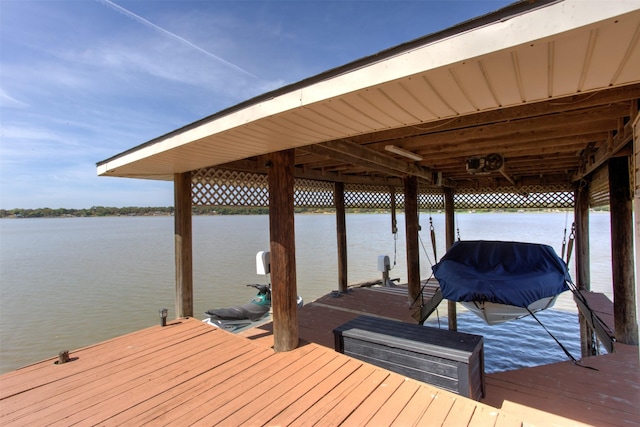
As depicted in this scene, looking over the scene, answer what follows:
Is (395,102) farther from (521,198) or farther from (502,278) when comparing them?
(521,198)

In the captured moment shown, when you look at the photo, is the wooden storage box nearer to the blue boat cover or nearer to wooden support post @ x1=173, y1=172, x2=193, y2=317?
the blue boat cover

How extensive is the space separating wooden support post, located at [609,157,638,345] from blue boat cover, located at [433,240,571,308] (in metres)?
0.49

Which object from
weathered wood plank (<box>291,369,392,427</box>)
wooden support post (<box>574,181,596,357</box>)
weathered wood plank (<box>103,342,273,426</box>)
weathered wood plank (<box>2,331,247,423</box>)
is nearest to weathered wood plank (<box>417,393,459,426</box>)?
weathered wood plank (<box>291,369,392,427</box>)

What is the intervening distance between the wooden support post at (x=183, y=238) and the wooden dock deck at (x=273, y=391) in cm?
84

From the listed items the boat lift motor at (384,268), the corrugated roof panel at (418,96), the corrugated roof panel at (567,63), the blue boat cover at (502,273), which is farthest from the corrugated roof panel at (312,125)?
the boat lift motor at (384,268)

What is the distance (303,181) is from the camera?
19.6ft

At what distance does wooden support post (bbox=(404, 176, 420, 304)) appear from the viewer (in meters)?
5.37

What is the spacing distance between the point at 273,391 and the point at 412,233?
3.65 m

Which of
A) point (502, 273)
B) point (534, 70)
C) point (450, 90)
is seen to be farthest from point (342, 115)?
point (502, 273)

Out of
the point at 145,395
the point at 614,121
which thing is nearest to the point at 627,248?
the point at 614,121

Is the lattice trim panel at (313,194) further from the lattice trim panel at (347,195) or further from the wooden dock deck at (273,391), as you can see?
the wooden dock deck at (273,391)

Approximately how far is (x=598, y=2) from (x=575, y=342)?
7.17 m

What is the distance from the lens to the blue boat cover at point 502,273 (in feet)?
11.6

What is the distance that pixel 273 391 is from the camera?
8.08ft
